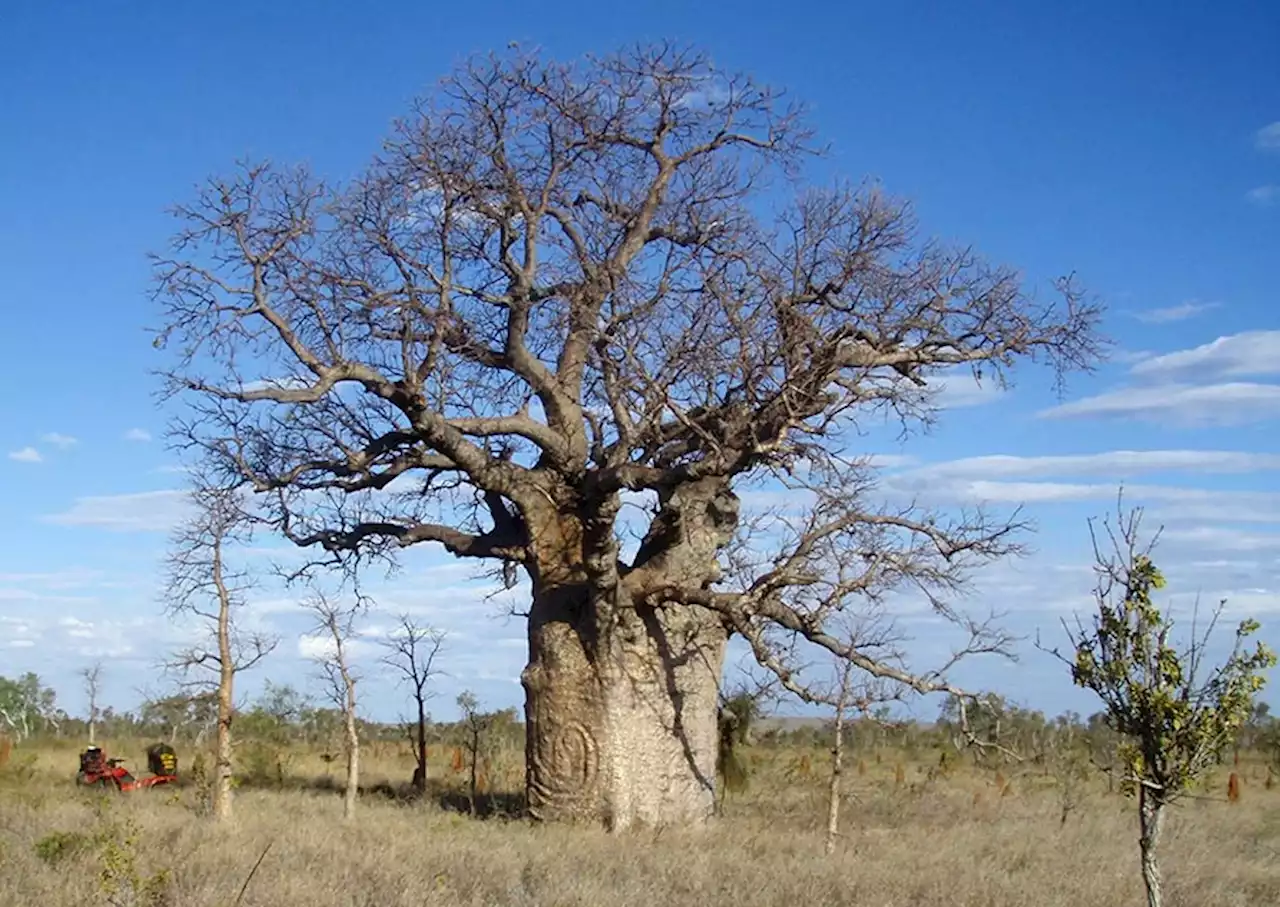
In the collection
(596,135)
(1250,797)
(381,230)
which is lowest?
(1250,797)

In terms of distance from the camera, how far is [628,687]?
1449cm

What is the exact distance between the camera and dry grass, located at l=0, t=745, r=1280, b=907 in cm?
980

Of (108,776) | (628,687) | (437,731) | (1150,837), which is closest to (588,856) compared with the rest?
(628,687)

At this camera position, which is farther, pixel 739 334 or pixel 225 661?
pixel 225 661

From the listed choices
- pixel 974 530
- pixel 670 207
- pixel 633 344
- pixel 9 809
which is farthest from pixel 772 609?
pixel 9 809

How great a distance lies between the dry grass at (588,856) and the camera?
9.80 m

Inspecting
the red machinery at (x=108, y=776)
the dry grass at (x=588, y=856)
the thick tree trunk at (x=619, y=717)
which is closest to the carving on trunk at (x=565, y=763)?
the thick tree trunk at (x=619, y=717)

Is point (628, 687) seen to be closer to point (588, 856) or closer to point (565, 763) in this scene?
point (565, 763)

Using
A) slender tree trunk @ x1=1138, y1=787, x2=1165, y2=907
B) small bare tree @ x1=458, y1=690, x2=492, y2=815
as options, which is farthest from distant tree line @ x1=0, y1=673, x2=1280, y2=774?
slender tree trunk @ x1=1138, y1=787, x2=1165, y2=907

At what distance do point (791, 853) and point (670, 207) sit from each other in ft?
22.3

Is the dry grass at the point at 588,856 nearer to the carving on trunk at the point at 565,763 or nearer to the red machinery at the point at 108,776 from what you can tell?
the red machinery at the point at 108,776

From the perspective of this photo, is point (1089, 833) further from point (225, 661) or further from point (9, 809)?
point (9, 809)

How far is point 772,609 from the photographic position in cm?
1430

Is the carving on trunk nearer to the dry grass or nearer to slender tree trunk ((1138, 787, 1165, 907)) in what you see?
the dry grass
